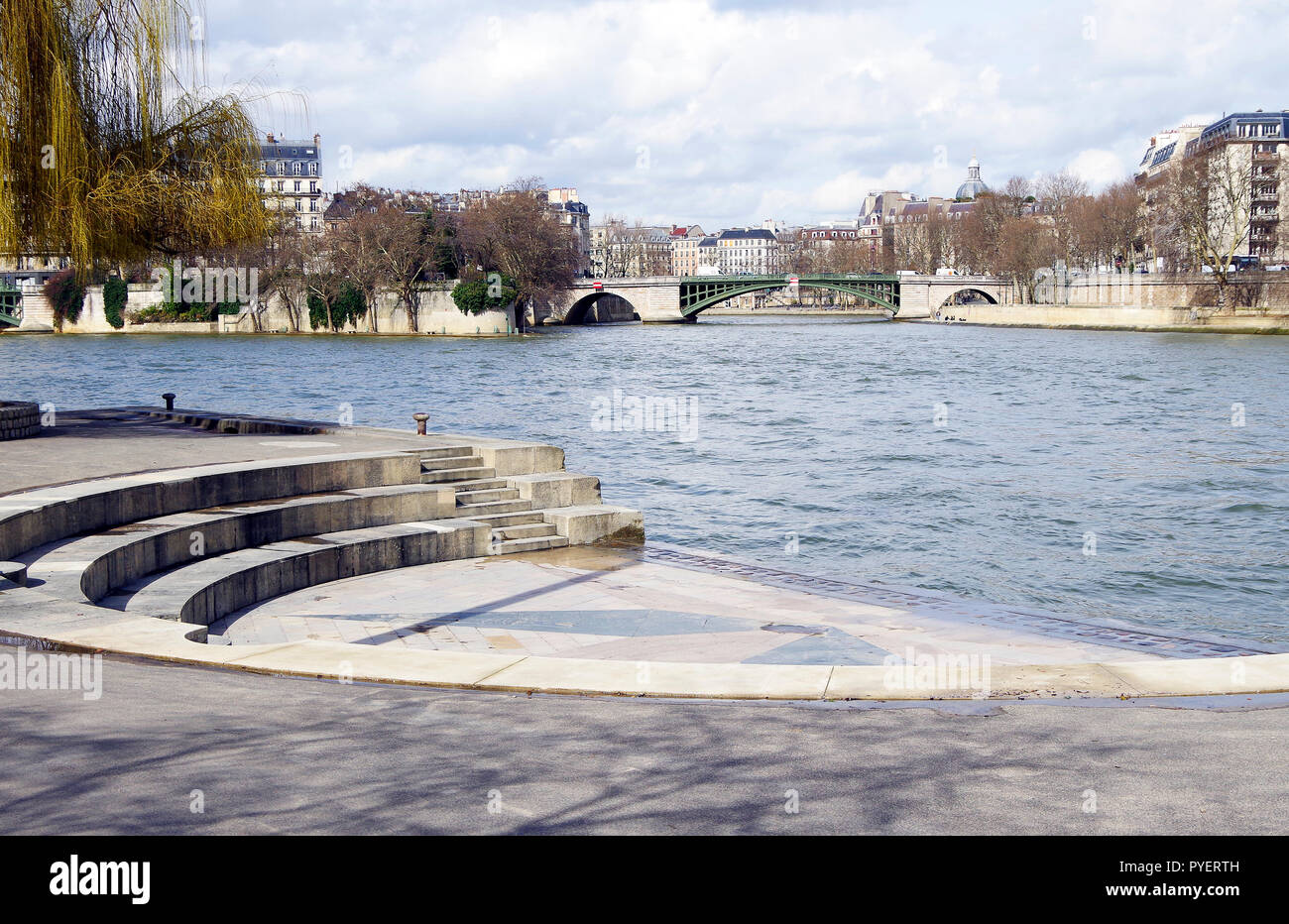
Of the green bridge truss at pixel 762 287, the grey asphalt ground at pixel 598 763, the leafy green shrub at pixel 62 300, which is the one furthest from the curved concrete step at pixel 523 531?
the leafy green shrub at pixel 62 300

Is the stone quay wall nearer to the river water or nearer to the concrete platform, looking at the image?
the river water

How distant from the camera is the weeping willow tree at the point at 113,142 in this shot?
16.0 meters

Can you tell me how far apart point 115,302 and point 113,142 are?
79.2 m

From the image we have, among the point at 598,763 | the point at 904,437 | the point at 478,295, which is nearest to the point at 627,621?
the point at 598,763

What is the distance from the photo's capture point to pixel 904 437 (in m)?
31.3

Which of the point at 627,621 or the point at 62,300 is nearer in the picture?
the point at 627,621

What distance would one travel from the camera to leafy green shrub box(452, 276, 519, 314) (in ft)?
262

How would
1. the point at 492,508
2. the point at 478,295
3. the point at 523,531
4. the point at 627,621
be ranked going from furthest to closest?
the point at 478,295, the point at 492,508, the point at 523,531, the point at 627,621

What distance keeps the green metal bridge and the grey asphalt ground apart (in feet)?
325

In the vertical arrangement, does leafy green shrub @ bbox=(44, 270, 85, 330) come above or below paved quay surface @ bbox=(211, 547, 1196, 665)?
above

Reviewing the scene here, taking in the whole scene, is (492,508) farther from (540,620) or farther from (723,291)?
(723,291)

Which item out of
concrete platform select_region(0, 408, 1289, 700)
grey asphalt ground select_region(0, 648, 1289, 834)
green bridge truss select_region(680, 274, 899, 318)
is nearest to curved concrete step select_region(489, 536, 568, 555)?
concrete platform select_region(0, 408, 1289, 700)

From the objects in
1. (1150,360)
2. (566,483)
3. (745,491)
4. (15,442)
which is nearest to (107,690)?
(566,483)

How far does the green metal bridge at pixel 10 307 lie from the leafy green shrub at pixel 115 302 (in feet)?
31.8
